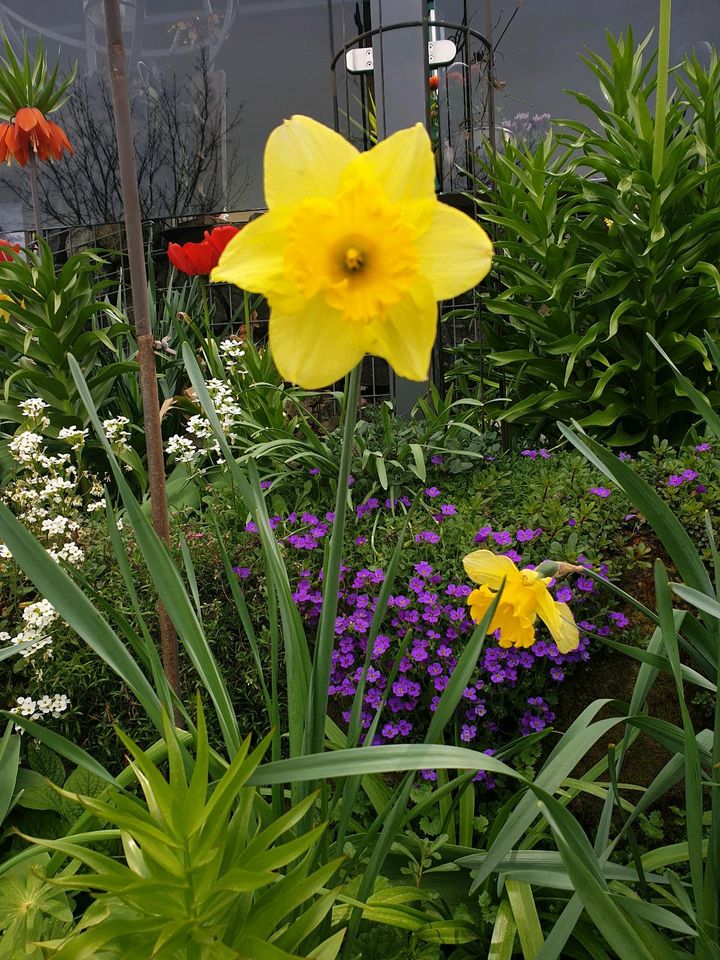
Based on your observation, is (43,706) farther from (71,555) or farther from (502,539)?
(502,539)

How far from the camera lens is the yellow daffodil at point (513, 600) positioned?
1123mm

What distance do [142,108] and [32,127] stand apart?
3.85ft

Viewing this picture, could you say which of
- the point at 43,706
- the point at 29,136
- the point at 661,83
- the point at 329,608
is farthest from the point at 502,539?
the point at 29,136

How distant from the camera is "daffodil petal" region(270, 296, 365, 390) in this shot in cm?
71

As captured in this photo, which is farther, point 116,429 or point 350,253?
point 116,429

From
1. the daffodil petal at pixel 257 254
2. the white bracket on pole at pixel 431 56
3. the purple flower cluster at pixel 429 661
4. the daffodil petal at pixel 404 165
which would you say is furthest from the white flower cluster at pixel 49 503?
the white bracket on pole at pixel 431 56

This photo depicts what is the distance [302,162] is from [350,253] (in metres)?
0.11

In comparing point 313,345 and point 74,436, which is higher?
point 313,345

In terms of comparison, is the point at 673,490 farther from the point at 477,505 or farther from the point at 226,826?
the point at 226,826

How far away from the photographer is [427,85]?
2.70 m

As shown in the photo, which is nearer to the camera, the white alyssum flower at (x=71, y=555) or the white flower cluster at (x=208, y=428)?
the white alyssum flower at (x=71, y=555)

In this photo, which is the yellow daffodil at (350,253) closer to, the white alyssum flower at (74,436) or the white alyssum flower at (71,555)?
the white alyssum flower at (71,555)

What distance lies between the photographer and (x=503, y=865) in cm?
111

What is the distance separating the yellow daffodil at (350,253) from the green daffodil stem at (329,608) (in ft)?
0.25
